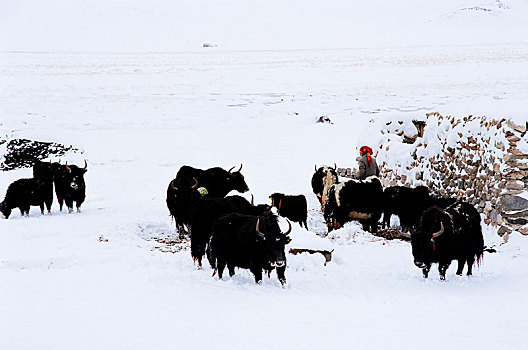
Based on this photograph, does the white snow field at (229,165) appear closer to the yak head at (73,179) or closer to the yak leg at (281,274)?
the yak leg at (281,274)

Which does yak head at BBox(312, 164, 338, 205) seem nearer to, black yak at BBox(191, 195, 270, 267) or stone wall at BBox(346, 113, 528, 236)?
stone wall at BBox(346, 113, 528, 236)

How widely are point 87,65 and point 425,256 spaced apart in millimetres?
34682

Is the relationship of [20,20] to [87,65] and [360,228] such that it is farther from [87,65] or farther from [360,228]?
[360,228]

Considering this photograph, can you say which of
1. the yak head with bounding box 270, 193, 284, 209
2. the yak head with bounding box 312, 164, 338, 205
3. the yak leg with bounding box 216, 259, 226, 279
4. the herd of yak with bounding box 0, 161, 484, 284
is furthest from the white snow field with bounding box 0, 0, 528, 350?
the yak head with bounding box 270, 193, 284, 209

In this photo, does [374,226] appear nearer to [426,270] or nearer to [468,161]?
[468,161]

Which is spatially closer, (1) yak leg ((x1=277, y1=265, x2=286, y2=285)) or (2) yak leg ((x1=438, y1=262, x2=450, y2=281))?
(1) yak leg ((x1=277, y1=265, x2=286, y2=285))

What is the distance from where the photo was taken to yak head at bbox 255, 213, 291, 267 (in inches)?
251

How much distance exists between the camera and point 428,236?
688cm

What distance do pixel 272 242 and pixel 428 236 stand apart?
6.81 ft

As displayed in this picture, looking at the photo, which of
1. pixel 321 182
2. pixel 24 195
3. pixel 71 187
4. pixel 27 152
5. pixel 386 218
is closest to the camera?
pixel 386 218

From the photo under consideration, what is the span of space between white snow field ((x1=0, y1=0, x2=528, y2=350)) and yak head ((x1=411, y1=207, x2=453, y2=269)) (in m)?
0.34

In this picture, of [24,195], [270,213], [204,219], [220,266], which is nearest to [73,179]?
[24,195]

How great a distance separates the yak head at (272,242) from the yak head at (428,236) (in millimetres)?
1760

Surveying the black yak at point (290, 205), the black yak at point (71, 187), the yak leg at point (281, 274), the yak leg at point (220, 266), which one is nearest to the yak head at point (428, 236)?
the yak leg at point (281, 274)
